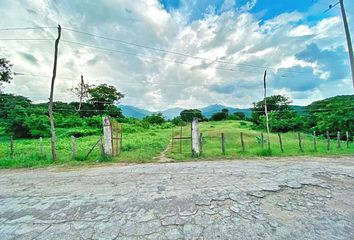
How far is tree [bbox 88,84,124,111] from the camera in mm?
37906

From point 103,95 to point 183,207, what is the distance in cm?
3879

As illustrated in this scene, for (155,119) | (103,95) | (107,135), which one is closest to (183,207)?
(107,135)

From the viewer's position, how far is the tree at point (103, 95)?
37.9 m

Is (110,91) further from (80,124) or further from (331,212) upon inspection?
(331,212)

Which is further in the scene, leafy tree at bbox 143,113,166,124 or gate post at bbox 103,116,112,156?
leafy tree at bbox 143,113,166,124

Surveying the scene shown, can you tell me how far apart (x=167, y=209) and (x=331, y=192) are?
4015 mm

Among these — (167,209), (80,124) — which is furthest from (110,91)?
(167,209)

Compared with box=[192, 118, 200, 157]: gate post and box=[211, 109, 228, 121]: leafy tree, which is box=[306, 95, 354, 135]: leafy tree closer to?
box=[192, 118, 200, 157]: gate post

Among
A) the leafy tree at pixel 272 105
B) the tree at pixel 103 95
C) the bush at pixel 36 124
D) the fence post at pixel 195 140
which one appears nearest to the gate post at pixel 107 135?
the fence post at pixel 195 140

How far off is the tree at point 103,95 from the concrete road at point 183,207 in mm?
33787

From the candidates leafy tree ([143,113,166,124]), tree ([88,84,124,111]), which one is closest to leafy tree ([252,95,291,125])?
leafy tree ([143,113,166,124])

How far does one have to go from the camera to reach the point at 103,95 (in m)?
39.2

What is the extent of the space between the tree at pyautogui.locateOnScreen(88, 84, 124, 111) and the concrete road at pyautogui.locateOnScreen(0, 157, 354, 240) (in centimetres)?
3379

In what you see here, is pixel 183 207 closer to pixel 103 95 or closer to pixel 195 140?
pixel 195 140
